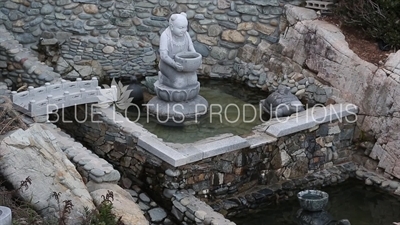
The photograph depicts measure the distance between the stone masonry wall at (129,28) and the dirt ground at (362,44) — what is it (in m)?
1.32

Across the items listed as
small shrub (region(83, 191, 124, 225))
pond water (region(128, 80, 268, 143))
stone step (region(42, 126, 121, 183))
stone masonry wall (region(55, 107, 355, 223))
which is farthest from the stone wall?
small shrub (region(83, 191, 124, 225))

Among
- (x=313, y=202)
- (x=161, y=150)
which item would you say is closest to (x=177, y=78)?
(x=161, y=150)

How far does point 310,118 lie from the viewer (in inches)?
393

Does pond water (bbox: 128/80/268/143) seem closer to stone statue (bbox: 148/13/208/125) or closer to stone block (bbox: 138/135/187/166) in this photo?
stone statue (bbox: 148/13/208/125)

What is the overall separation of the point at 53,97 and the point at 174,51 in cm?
207

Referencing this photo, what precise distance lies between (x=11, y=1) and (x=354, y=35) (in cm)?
603

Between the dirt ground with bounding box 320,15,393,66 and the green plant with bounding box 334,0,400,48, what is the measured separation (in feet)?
0.36

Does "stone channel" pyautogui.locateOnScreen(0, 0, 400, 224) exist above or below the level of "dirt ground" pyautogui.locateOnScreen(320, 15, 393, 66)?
below

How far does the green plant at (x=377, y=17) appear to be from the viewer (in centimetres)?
1083

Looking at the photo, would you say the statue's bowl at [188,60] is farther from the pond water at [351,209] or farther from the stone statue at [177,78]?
the pond water at [351,209]

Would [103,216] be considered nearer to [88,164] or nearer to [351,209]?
[88,164]

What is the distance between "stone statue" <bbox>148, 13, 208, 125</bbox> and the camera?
10.4m

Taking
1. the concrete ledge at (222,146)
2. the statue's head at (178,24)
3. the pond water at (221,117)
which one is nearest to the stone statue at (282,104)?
the pond water at (221,117)

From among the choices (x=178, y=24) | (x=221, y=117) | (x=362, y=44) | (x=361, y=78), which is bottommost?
(x=221, y=117)
